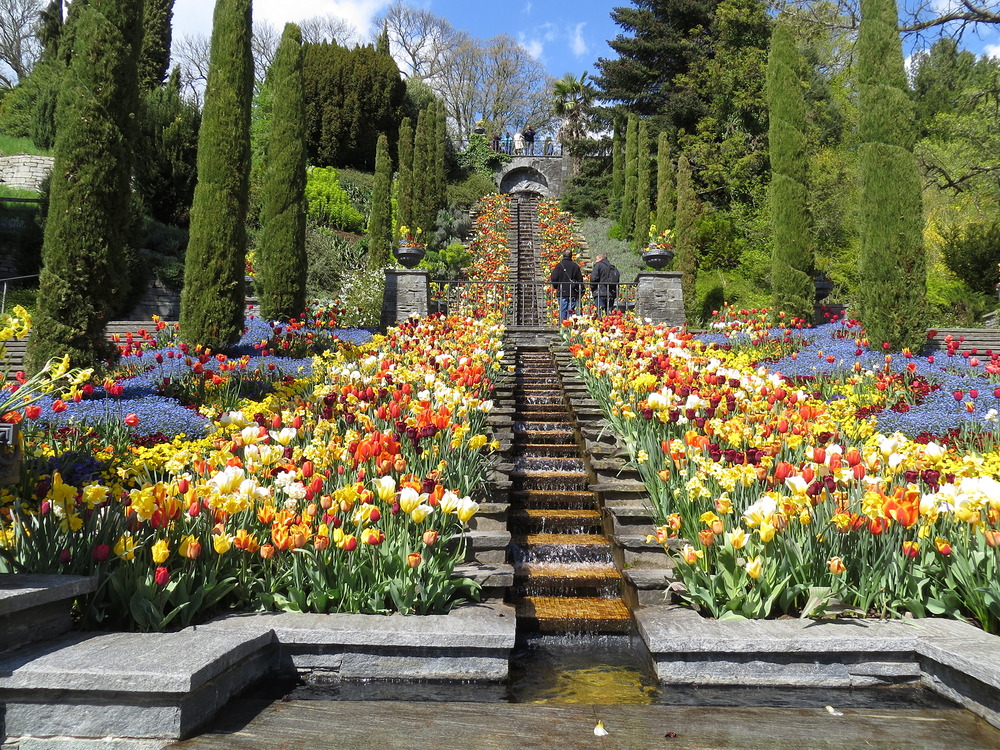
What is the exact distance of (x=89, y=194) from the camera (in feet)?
22.4

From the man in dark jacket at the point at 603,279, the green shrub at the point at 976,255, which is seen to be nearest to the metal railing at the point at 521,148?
the green shrub at the point at 976,255

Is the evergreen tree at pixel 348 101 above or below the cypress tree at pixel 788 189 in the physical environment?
above

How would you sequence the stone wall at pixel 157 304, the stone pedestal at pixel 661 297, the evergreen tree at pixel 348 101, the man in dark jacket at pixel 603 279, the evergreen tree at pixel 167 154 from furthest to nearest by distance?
the evergreen tree at pixel 348 101 → the evergreen tree at pixel 167 154 → the stone wall at pixel 157 304 → the stone pedestal at pixel 661 297 → the man in dark jacket at pixel 603 279

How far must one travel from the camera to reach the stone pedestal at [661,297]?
484 inches

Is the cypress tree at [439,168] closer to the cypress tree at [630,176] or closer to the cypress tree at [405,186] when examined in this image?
the cypress tree at [405,186]

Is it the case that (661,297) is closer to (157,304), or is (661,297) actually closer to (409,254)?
(409,254)

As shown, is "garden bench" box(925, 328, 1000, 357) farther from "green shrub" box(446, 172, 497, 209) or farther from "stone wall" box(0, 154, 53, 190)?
"stone wall" box(0, 154, 53, 190)

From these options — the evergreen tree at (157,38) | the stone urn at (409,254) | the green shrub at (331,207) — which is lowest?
the stone urn at (409,254)

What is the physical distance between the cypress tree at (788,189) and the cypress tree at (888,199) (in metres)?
2.46

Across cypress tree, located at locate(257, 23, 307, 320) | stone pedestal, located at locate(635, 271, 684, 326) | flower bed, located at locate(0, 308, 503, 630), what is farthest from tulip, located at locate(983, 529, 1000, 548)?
cypress tree, located at locate(257, 23, 307, 320)

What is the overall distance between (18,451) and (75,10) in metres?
7.10

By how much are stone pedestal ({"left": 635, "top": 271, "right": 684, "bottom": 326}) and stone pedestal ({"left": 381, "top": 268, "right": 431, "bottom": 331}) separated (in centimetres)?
399

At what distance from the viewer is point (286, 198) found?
40.0 ft

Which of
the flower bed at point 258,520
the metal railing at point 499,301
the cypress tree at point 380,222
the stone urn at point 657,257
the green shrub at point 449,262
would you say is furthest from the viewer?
the green shrub at point 449,262
